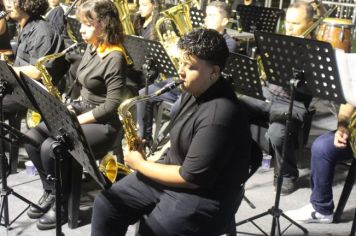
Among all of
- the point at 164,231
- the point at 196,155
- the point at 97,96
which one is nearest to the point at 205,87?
the point at 196,155

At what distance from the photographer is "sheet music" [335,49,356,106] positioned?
2388 millimetres

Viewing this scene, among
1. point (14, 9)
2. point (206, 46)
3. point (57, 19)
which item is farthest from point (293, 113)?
point (57, 19)

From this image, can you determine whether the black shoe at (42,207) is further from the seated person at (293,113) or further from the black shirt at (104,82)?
the seated person at (293,113)

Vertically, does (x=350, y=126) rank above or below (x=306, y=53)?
below

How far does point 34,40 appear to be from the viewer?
3.40 m

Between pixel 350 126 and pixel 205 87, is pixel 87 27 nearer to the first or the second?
pixel 205 87

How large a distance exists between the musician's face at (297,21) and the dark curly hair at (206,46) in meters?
1.68

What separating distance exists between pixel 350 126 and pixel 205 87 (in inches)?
44.6

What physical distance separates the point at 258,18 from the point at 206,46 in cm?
390

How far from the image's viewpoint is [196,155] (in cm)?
191

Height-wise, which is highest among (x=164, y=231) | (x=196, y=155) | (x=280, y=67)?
(x=280, y=67)

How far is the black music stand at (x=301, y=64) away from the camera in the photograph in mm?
2435

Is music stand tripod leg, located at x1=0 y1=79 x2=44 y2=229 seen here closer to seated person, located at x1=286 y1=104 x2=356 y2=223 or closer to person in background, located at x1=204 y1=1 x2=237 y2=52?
seated person, located at x1=286 y1=104 x2=356 y2=223

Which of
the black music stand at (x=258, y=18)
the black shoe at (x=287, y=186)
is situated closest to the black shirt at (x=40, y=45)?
the black shoe at (x=287, y=186)
